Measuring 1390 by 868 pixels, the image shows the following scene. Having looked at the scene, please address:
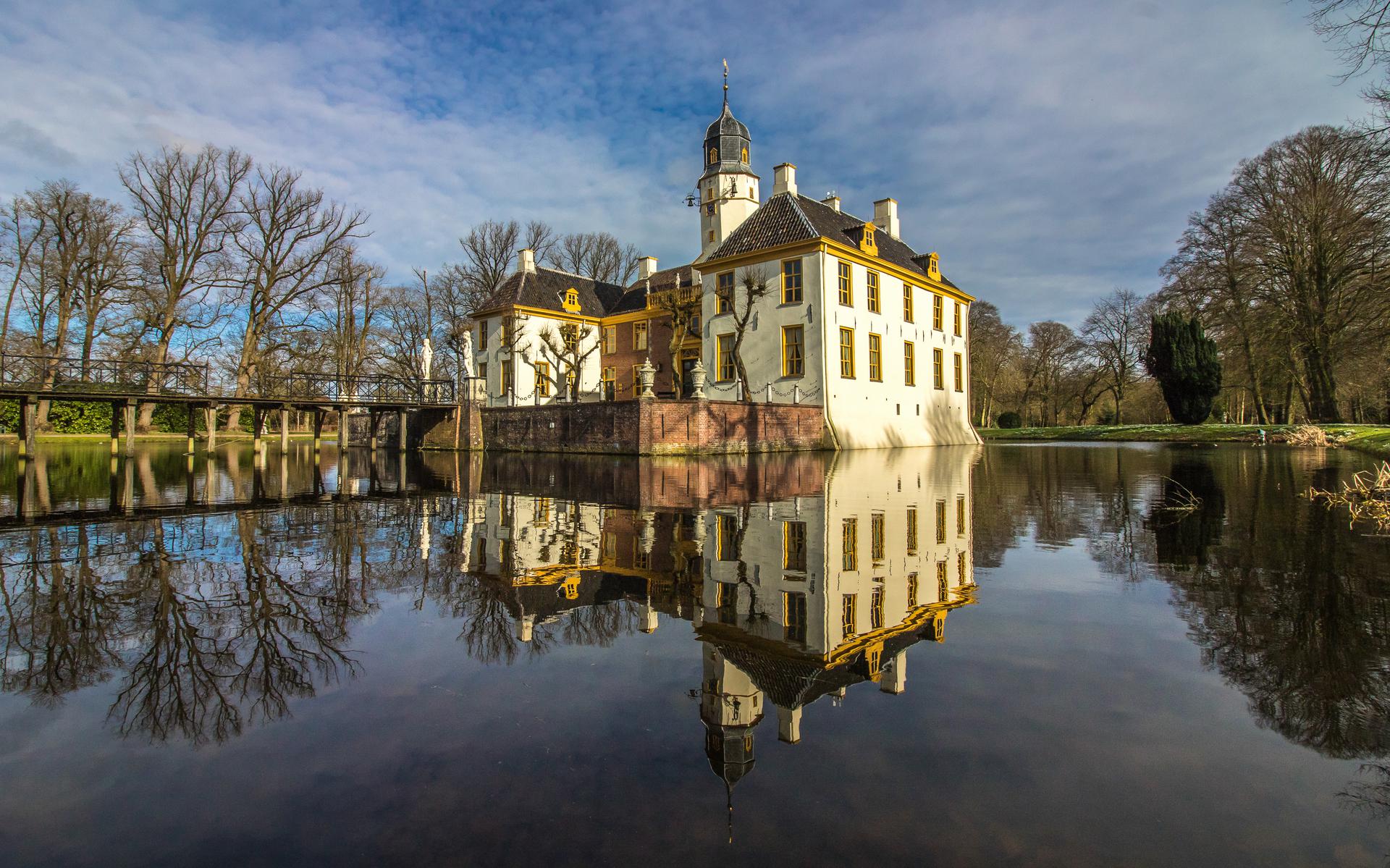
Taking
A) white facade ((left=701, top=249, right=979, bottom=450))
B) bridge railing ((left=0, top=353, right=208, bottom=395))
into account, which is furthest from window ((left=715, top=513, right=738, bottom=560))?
bridge railing ((left=0, top=353, right=208, bottom=395))

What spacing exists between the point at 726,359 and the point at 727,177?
11972 millimetres

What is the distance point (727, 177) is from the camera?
35.5 meters

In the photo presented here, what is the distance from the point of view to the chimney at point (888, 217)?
120ft

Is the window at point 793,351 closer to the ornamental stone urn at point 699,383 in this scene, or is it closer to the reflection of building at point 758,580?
the ornamental stone urn at point 699,383

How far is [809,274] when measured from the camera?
26.2m

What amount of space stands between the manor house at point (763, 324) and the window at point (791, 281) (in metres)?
0.05

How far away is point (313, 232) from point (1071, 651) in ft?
128

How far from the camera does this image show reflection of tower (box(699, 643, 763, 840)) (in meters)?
2.61

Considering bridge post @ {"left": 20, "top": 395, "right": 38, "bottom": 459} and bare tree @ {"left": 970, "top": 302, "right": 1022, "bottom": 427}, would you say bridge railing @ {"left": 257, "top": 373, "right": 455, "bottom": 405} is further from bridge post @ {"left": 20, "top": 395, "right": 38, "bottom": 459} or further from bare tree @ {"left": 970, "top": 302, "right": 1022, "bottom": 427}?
bare tree @ {"left": 970, "top": 302, "right": 1022, "bottom": 427}

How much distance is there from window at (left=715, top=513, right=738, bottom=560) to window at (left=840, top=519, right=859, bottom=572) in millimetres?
970

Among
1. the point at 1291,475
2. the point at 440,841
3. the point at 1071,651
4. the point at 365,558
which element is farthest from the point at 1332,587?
the point at 1291,475

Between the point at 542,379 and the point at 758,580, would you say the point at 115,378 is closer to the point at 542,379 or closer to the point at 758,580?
the point at 542,379

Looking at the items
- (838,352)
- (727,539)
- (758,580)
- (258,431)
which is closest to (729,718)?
(758,580)

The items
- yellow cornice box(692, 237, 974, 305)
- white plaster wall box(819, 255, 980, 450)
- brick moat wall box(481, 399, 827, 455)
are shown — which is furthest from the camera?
white plaster wall box(819, 255, 980, 450)
